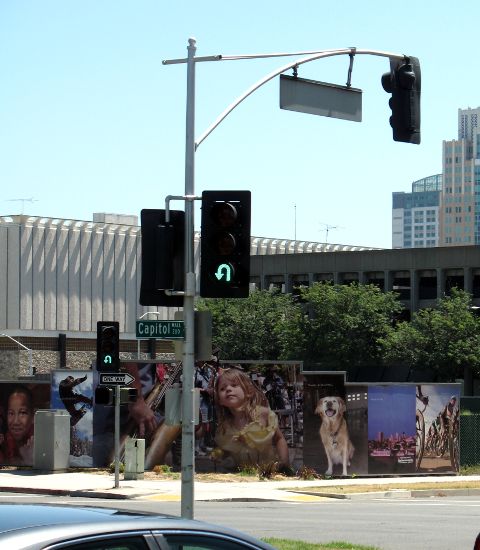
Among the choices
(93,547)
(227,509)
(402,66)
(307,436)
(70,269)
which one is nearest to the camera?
(93,547)

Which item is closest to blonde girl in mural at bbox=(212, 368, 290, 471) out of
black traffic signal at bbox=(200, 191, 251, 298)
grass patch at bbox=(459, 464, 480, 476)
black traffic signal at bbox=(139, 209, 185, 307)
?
grass patch at bbox=(459, 464, 480, 476)

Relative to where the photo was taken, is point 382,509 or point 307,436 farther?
point 307,436

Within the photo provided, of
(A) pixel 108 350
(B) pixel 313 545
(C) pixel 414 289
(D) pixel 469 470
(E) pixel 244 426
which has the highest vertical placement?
(C) pixel 414 289

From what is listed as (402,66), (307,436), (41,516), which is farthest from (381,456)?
(41,516)

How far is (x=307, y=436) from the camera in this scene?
3312 cm

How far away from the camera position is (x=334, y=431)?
3328 cm

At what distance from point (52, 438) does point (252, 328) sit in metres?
52.7

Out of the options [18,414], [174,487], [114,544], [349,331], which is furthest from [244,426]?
[349,331]

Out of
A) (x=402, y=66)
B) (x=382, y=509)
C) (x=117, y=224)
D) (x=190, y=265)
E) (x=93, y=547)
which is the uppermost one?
(x=117, y=224)

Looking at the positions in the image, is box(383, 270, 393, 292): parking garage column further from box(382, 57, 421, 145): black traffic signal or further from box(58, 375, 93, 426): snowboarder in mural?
box(382, 57, 421, 145): black traffic signal

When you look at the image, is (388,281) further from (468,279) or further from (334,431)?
(334,431)

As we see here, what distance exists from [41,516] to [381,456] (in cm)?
2946

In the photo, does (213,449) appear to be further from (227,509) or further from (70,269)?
(70,269)

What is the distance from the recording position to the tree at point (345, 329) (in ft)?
265
